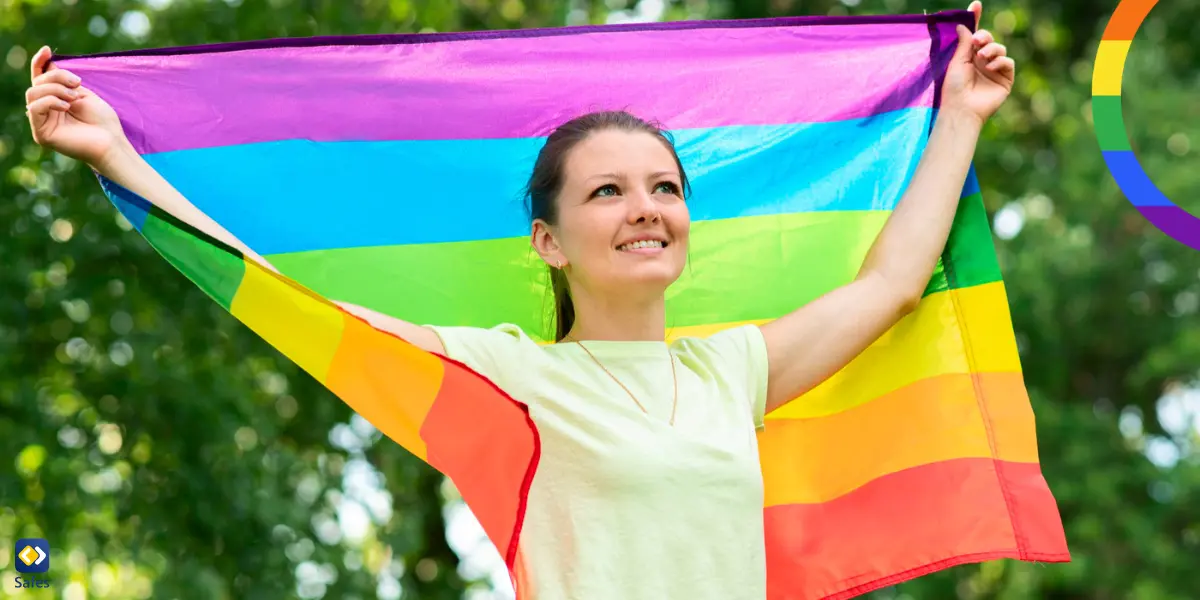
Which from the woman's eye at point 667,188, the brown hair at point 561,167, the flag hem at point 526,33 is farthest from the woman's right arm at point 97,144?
the woman's eye at point 667,188

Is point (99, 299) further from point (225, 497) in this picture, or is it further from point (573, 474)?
point (573, 474)

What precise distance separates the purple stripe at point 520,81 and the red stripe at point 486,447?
0.95 metres

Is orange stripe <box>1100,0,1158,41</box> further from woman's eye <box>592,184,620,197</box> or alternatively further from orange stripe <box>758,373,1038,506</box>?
woman's eye <box>592,184,620,197</box>

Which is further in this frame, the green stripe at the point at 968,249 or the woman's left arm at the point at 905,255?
the green stripe at the point at 968,249

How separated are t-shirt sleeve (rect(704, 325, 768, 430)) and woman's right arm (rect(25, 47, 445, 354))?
561 mm

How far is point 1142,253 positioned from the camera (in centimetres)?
1117

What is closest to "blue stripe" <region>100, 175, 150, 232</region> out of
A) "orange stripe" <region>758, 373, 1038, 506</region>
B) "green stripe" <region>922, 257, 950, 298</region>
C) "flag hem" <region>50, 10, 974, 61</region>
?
"flag hem" <region>50, 10, 974, 61</region>

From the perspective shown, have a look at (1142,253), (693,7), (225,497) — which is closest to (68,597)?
(225,497)

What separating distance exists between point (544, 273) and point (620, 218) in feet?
1.78

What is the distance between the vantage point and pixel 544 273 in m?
3.43

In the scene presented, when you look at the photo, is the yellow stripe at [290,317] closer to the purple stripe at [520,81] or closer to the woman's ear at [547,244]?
the woman's ear at [547,244]

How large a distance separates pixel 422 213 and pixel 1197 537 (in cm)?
925

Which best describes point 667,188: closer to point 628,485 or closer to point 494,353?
point 494,353

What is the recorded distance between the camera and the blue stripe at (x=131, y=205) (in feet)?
9.50
